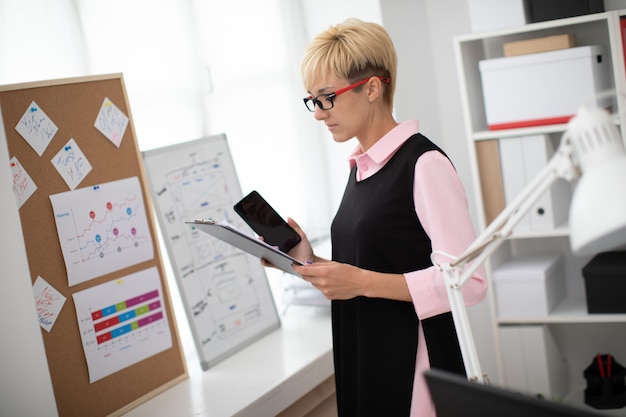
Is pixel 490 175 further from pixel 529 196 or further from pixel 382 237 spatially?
pixel 529 196

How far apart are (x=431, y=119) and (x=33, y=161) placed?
1.95 meters

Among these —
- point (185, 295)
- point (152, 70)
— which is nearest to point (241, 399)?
point (185, 295)

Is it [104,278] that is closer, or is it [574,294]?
[104,278]

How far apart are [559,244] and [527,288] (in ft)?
1.34

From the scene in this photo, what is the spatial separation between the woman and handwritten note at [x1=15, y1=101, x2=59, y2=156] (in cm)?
85

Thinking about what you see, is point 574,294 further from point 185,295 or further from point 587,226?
point 587,226

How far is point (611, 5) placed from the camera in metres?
2.96

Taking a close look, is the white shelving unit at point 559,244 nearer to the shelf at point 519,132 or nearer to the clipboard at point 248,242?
the shelf at point 519,132

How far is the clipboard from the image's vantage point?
5.42 ft

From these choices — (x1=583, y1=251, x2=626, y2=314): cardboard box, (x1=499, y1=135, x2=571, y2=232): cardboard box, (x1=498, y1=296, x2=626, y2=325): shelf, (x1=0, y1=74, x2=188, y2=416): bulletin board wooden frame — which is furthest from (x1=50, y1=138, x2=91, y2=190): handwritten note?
(x1=583, y1=251, x2=626, y2=314): cardboard box

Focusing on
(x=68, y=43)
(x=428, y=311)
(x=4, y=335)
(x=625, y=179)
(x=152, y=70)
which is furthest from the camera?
(x=152, y=70)

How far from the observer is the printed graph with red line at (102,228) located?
2119 millimetres

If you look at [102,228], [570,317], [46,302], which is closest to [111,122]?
[102,228]

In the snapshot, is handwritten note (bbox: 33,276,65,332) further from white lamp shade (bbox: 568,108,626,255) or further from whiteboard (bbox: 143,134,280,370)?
white lamp shade (bbox: 568,108,626,255)
